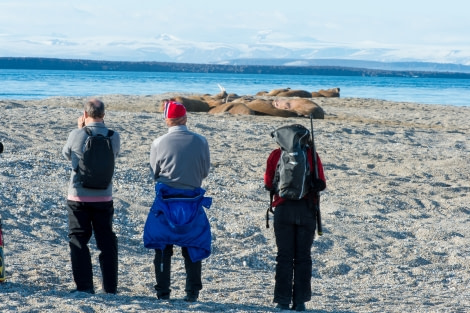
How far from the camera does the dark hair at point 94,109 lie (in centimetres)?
595

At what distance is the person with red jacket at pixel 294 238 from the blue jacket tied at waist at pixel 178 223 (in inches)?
22.1

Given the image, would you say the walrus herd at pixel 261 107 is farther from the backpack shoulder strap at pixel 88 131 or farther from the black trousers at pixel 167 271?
the backpack shoulder strap at pixel 88 131

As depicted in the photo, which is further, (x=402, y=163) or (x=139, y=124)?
(x=139, y=124)

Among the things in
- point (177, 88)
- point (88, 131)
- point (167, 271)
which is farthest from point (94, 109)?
point (177, 88)

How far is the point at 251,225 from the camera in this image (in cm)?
909

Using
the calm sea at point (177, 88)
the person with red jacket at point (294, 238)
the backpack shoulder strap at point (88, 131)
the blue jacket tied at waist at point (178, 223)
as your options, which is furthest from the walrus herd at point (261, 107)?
the calm sea at point (177, 88)

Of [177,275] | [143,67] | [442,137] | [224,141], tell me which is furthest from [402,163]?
[143,67]

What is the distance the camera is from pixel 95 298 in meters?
5.78

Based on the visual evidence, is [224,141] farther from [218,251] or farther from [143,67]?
[143,67]

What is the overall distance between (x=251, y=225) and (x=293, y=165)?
3.34 metres

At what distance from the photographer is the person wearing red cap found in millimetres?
5961

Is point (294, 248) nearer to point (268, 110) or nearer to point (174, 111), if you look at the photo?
point (174, 111)

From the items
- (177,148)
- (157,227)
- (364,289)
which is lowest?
(364,289)

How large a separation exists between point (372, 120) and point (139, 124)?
7.77 m
